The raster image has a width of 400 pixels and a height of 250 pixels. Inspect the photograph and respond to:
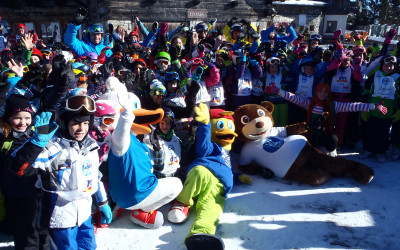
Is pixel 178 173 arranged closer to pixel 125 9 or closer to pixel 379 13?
pixel 125 9

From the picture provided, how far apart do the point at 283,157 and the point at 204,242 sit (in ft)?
5.98

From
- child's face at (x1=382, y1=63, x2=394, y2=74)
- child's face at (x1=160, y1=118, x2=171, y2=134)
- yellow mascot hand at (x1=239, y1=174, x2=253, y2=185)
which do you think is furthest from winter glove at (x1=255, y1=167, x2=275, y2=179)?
child's face at (x1=382, y1=63, x2=394, y2=74)

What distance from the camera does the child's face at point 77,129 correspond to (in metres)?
2.26

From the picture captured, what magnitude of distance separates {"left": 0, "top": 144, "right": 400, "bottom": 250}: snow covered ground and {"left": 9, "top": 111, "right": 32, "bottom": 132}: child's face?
120 cm

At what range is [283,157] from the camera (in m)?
3.98

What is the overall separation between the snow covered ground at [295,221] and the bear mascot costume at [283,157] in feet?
0.44

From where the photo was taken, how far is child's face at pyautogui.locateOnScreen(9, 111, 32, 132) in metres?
2.58

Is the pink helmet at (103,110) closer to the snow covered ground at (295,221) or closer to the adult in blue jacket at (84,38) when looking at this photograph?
the snow covered ground at (295,221)

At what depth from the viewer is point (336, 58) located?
4953mm

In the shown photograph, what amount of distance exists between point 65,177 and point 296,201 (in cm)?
261

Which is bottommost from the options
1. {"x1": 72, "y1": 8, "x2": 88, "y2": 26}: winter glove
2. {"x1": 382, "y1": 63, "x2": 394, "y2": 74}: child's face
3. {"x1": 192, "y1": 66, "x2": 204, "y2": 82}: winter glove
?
{"x1": 192, "y1": 66, "x2": 204, "y2": 82}: winter glove

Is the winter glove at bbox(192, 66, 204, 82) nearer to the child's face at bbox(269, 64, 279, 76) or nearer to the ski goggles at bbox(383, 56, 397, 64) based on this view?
the child's face at bbox(269, 64, 279, 76)

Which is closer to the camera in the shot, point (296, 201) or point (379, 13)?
point (296, 201)

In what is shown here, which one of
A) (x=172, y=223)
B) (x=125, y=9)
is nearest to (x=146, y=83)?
(x=172, y=223)
